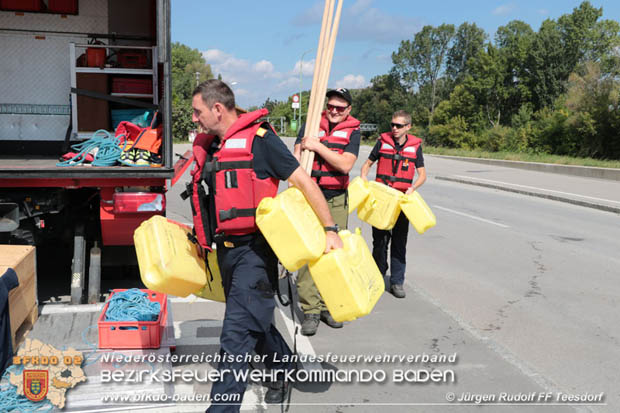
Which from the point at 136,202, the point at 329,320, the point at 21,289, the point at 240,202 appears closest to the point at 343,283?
the point at 240,202

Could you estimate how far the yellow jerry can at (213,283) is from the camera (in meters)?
3.72

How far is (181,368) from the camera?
4.21m

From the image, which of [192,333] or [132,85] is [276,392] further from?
[132,85]

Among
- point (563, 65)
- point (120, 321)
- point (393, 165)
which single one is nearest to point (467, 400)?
point (120, 321)

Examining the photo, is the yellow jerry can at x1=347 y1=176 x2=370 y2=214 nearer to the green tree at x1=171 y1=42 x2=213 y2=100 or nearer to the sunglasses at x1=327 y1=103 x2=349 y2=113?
the sunglasses at x1=327 y1=103 x2=349 y2=113

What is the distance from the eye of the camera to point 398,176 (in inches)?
250

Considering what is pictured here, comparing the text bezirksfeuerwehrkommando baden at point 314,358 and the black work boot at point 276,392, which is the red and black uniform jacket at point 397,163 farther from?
the black work boot at point 276,392

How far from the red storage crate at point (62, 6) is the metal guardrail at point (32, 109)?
1250 millimetres

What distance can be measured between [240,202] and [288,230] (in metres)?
0.34

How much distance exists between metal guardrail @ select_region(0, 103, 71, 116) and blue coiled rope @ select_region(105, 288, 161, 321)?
14.2 ft

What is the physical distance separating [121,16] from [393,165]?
4.21m

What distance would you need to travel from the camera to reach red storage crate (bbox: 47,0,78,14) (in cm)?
772

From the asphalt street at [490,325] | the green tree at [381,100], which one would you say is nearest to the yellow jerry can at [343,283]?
the asphalt street at [490,325]

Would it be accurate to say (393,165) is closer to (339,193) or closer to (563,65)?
(339,193)
